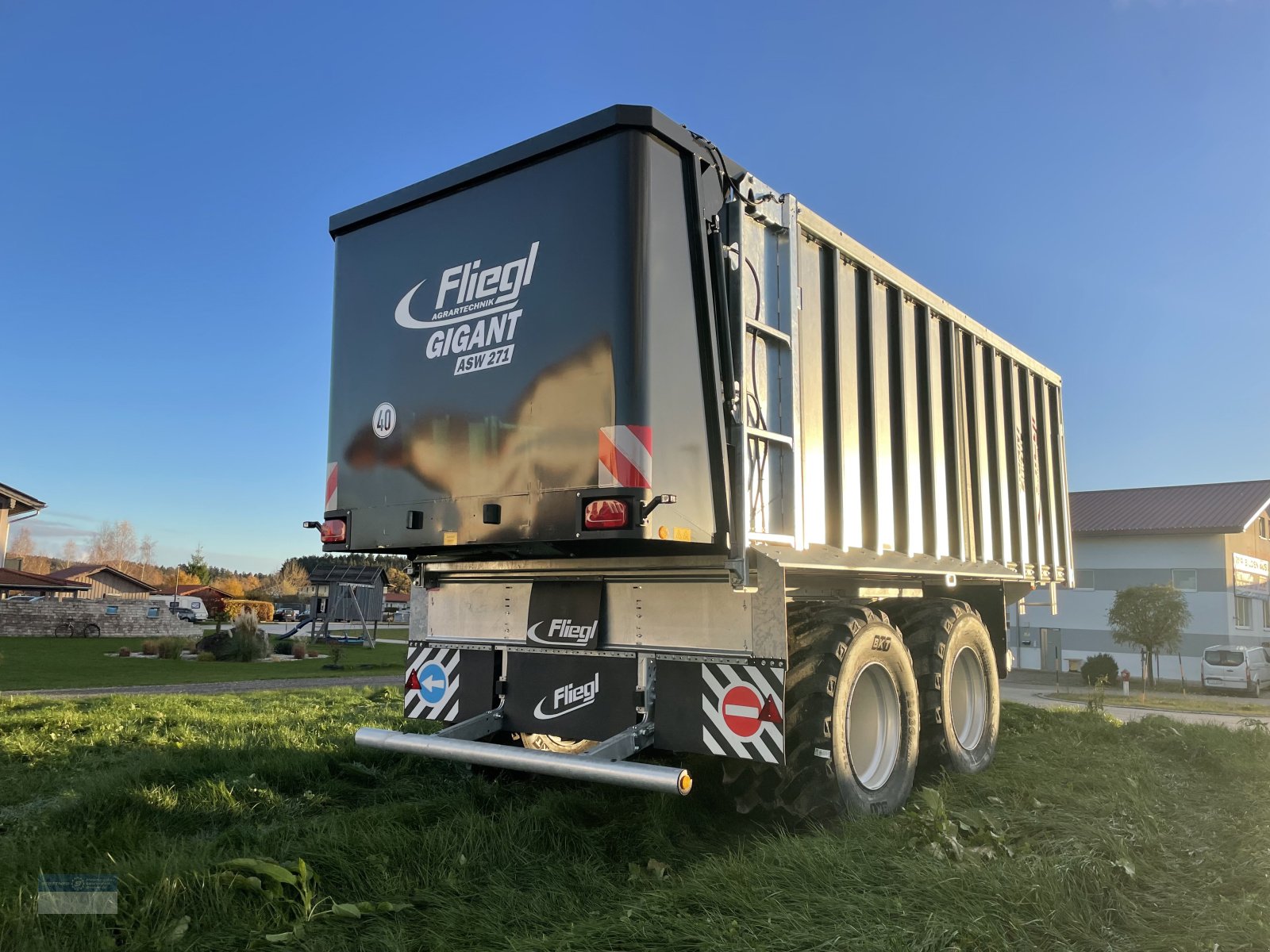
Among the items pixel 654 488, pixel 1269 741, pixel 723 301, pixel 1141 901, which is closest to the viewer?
pixel 1141 901

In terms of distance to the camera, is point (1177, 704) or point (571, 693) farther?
point (1177, 704)

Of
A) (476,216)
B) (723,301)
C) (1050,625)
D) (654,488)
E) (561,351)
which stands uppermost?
(476,216)

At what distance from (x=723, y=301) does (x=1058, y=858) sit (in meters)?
3.15

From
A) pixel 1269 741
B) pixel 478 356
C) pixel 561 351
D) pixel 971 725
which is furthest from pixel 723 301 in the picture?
pixel 1269 741

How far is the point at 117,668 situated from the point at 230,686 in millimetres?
6156

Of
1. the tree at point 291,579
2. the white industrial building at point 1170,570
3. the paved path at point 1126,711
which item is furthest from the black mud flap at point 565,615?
the tree at point 291,579

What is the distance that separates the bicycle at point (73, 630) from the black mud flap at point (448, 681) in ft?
113

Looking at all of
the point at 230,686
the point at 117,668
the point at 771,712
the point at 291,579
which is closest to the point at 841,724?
the point at 771,712

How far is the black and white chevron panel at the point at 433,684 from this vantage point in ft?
A: 19.2

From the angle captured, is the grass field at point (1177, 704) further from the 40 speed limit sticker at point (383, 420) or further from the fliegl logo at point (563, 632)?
the 40 speed limit sticker at point (383, 420)

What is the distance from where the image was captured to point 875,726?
18.3 ft

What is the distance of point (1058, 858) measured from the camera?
396 centimetres

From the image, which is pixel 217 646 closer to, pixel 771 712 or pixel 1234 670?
pixel 771 712

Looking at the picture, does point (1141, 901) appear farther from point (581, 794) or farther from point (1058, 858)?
point (581, 794)
